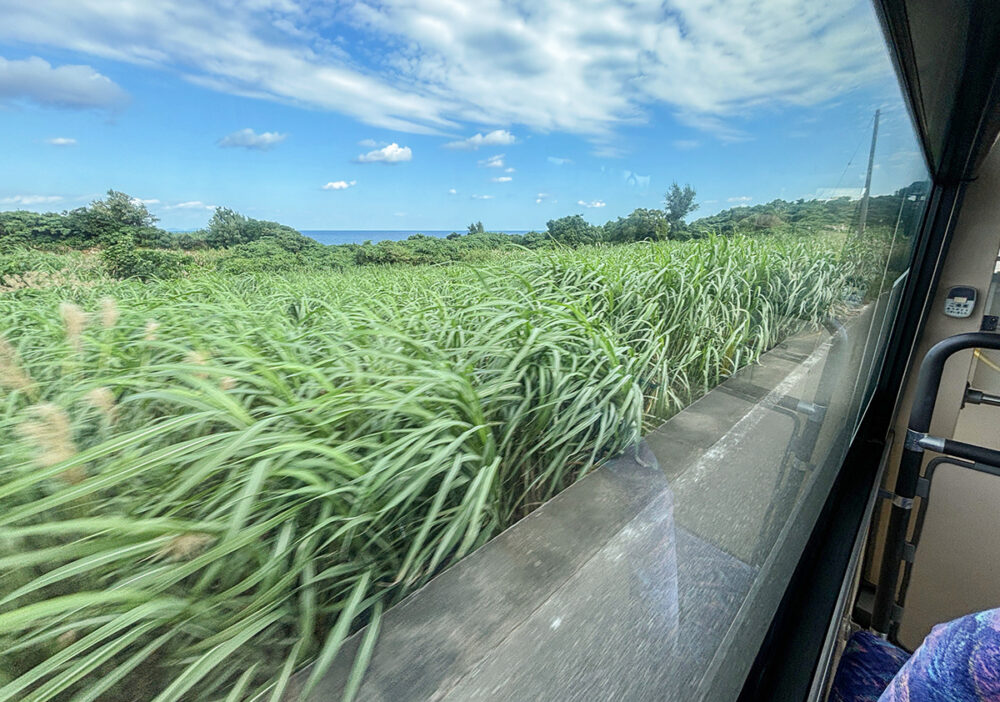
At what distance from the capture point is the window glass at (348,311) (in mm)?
370

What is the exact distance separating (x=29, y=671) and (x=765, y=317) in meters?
1.79

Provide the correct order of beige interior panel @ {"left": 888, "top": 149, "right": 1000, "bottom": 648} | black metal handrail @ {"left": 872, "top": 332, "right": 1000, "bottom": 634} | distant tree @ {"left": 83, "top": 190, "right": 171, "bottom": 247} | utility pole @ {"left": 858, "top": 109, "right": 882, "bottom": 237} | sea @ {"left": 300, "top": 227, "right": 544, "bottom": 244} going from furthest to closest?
beige interior panel @ {"left": 888, "top": 149, "right": 1000, "bottom": 648}, black metal handrail @ {"left": 872, "top": 332, "right": 1000, "bottom": 634}, utility pole @ {"left": 858, "top": 109, "right": 882, "bottom": 237}, sea @ {"left": 300, "top": 227, "right": 544, "bottom": 244}, distant tree @ {"left": 83, "top": 190, "right": 171, "bottom": 247}

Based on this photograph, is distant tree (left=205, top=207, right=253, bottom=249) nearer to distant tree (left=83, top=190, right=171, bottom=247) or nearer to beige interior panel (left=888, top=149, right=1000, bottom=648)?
distant tree (left=83, top=190, right=171, bottom=247)

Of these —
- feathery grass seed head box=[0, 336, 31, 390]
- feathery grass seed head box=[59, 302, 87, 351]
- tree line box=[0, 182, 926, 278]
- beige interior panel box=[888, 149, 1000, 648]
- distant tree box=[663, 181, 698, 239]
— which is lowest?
beige interior panel box=[888, 149, 1000, 648]

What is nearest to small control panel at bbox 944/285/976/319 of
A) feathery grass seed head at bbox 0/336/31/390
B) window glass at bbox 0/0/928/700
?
window glass at bbox 0/0/928/700

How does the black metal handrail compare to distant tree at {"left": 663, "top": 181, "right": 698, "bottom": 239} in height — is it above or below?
below

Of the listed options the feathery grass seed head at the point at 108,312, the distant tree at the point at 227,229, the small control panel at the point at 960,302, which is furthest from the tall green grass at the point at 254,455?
the small control panel at the point at 960,302

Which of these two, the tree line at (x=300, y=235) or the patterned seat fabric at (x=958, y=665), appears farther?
the tree line at (x=300, y=235)

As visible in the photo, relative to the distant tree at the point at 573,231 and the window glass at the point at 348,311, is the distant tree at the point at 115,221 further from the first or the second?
the distant tree at the point at 573,231

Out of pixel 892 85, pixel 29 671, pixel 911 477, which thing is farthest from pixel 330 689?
pixel 911 477

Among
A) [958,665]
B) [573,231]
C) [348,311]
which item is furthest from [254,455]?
[573,231]

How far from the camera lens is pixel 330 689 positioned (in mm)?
408

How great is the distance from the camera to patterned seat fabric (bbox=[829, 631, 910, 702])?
46.1 inches

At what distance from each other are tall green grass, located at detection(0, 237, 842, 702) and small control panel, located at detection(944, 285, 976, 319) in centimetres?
363
